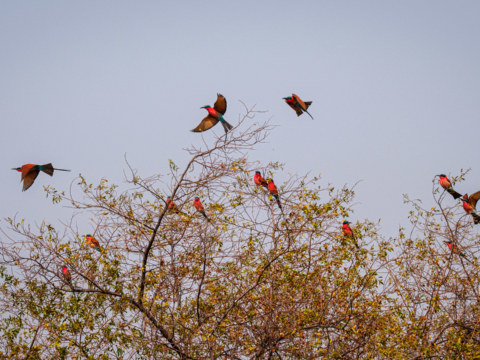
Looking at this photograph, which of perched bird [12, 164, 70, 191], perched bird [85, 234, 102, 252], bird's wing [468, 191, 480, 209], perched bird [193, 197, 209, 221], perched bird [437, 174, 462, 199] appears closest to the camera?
perched bird [85, 234, 102, 252]

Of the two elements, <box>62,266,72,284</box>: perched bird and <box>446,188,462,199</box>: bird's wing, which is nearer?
<box>62,266,72,284</box>: perched bird

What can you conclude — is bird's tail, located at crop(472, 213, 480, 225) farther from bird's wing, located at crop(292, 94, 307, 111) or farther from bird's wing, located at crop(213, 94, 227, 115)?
bird's wing, located at crop(213, 94, 227, 115)

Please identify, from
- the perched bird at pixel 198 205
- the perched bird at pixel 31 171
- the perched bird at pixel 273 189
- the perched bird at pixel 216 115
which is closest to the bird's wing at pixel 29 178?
the perched bird at pixel 31 171

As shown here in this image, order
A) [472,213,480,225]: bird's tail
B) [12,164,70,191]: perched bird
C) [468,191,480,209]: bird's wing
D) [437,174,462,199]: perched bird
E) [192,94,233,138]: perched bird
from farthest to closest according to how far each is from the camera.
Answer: [192,94,233,138]: perched bird
[12,164,70,191]: perched bird
[468,191,480,209]: bird's wing
[472,213,480,225]: bird's tail
[437,174,462,199]: perched bird

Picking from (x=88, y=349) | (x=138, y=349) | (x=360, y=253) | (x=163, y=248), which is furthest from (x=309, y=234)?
(x=88, y=349)

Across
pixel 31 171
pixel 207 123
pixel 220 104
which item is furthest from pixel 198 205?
pixel 31 171

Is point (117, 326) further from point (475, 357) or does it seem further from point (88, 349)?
point (475, 357)

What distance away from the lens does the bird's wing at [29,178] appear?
299 inches

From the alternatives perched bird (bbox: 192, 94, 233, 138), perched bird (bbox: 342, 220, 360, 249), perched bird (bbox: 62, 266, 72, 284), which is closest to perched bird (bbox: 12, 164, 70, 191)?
perched bird (bbox: 62, 266, 72, 284)

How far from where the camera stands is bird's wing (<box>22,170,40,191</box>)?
24.9ft

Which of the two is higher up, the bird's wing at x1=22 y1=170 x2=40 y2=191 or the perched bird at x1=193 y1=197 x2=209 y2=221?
the bird's wing at x1=22 y1=170 x2=40 y2=191

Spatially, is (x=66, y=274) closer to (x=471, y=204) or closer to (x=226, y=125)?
(x=226, y=125)

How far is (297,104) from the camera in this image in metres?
8.24

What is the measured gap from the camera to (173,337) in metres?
5.62
